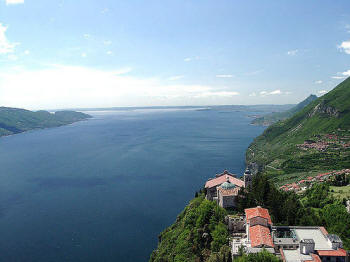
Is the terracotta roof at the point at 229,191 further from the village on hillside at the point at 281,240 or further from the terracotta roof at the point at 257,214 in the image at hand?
the terracotta roof at the point at 257,214

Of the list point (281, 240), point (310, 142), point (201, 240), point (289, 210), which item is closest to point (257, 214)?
point (281, 240)

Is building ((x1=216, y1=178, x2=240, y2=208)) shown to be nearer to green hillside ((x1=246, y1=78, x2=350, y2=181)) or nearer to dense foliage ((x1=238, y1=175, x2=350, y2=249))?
dense foliage ((x1=238, y1=175, x2=350, y2=249))

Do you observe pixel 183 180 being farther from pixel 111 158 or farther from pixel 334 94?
pixel 334 94

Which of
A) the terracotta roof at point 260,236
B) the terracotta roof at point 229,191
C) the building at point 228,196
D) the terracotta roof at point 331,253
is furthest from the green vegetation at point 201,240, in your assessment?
the terracotta roof at point 331,253

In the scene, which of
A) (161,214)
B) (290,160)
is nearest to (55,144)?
(161,214)

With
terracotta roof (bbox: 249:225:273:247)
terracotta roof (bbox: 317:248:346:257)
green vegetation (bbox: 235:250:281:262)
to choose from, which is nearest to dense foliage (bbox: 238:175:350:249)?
terracotta roof (bbox: 249:225:273:247)

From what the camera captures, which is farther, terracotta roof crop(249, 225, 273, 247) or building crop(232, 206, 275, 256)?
terracotta roof crop(249, 225, 273, 247)
